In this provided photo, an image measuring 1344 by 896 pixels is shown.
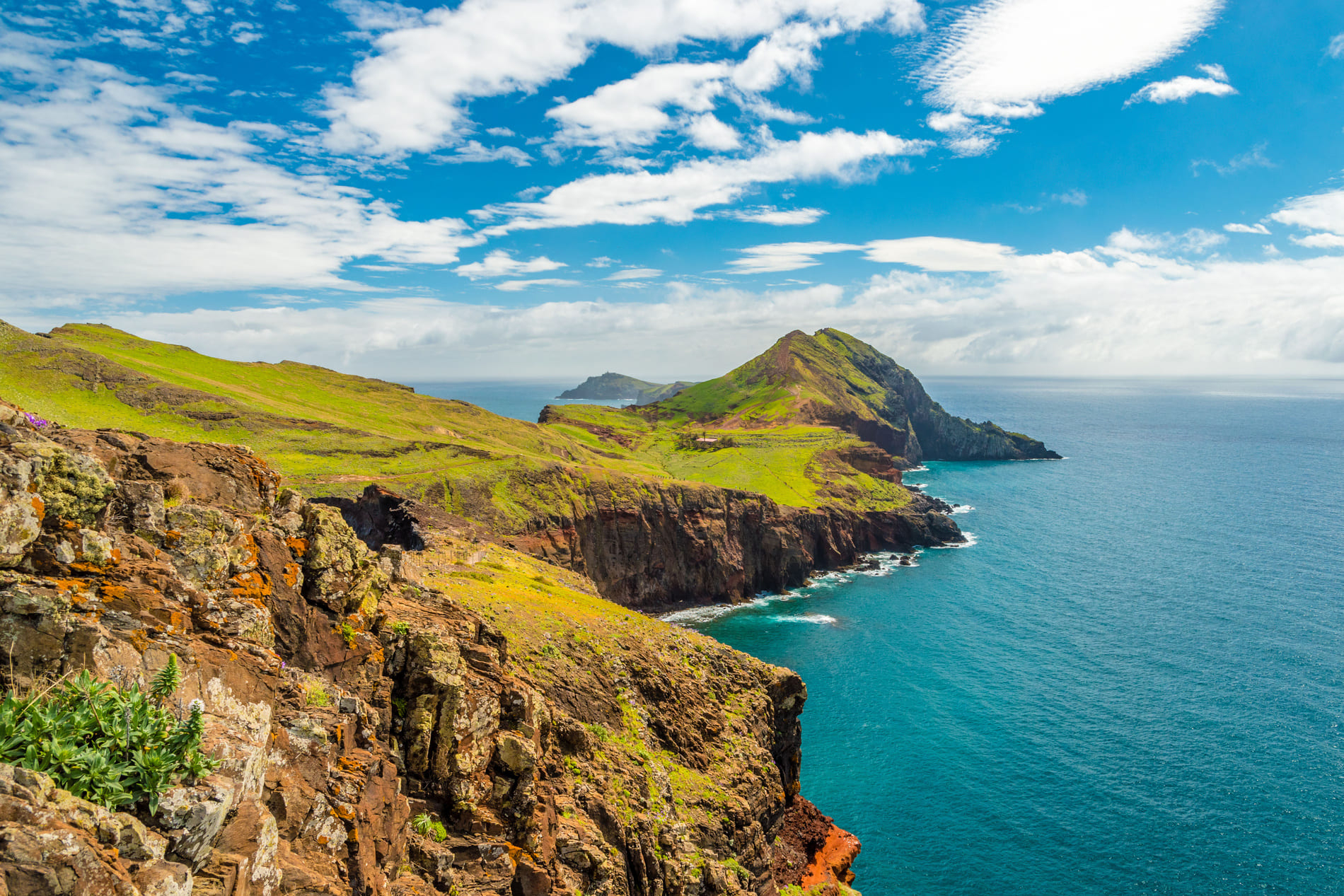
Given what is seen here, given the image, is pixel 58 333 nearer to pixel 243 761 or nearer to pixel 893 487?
pixel 243 761

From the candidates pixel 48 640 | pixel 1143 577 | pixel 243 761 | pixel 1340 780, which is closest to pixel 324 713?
pixel 243 761

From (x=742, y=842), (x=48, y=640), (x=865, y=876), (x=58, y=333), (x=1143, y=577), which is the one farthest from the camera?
(x=58, y=333)

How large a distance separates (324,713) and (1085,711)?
271ft

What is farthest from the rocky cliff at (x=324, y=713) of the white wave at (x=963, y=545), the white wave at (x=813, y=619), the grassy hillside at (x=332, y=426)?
the white wave at (x=963, y=545)

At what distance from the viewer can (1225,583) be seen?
108812mm

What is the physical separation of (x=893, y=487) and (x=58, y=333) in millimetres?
188072

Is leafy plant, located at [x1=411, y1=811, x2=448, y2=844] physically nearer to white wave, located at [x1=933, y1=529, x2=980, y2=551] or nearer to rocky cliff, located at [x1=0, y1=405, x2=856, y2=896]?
rocky cliff, located at [x1=0, y1=405, x2=856, y2=896]

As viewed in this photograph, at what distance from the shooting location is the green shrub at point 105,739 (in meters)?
11.5

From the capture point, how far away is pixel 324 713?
1973 centimetres

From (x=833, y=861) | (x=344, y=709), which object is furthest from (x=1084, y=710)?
(x=344, y=709)

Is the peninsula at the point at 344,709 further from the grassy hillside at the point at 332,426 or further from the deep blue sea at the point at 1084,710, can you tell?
the grassy hillside at the point at 332,426

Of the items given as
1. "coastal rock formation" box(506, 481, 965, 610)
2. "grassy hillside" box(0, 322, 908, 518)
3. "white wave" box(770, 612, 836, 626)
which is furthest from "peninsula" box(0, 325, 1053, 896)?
"white wave" box(770, 612, 836, 626)

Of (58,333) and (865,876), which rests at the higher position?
(58,333)

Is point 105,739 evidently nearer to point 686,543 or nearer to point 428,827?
point 428,827
